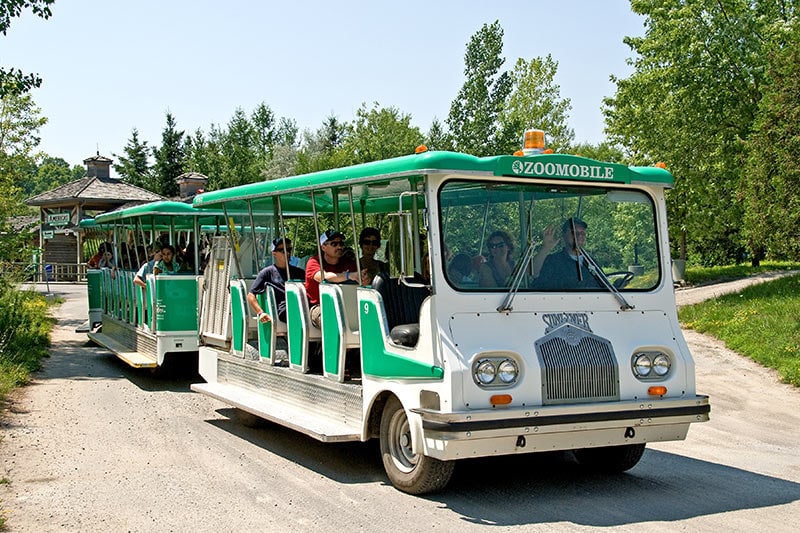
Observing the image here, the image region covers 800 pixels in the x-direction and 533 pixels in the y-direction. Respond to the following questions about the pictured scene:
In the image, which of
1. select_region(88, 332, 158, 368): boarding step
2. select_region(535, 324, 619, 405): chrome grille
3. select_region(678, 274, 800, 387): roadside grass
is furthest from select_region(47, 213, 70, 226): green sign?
select_region(535, 324, 619, 405): chrome grille

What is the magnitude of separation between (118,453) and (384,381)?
9.74 ft

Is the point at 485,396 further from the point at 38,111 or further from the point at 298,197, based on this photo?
the point at 38,111

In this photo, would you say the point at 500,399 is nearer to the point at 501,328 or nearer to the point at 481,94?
the point at 501,328

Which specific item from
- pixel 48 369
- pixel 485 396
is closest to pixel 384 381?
pixel 485 396

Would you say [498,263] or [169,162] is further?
[169,162]

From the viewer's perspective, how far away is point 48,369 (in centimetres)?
1458

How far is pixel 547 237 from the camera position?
7.26 meters

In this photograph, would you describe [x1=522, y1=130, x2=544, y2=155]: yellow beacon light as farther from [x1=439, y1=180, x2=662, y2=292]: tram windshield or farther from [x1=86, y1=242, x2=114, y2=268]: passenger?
[x1=86, y1=242, x2=114, y2=268]: passenger

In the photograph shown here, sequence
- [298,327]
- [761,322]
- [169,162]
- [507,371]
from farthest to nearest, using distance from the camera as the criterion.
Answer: [169,162], [761,322], [298,327], [507,371]

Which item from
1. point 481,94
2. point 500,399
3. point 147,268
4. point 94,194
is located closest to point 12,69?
point 147,268

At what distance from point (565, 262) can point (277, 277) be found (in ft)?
11.5

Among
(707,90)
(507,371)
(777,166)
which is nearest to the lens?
(507,371)

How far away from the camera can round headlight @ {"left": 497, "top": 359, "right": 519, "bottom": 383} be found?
645cm

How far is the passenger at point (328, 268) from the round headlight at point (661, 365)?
2720 mm
